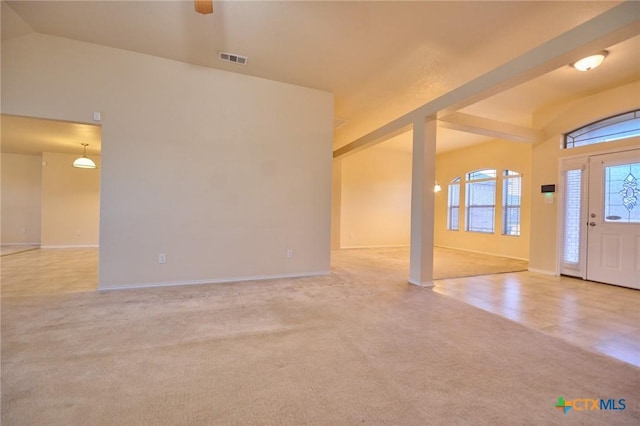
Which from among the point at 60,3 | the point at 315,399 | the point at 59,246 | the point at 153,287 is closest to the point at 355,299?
the point at 315,399

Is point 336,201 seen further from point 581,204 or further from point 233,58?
point 581,204

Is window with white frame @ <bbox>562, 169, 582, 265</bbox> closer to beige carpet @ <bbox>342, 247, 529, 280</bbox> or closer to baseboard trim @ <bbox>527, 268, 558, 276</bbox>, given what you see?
baseboard trim @ <bbox>527, 268, 558, 276</bbox>

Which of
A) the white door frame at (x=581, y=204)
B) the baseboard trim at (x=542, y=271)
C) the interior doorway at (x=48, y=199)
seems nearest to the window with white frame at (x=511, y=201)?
the baseboard trim at (x=542, y=271)

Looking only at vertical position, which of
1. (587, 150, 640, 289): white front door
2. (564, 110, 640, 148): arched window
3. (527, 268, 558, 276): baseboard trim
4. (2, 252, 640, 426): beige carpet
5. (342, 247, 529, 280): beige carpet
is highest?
(564, 110, 640, 148): arched window

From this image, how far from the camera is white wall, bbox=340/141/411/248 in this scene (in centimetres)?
822

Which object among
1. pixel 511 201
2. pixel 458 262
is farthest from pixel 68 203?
pixel 511 201

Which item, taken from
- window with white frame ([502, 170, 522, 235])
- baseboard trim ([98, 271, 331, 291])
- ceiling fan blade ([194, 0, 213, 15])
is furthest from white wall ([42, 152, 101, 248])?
window with white frame ([502, 170, 522, 235])

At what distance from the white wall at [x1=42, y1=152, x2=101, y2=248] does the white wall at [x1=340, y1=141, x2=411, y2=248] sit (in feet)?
23.8

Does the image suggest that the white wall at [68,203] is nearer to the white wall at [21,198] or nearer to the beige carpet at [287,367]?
the white wall at [21,198]

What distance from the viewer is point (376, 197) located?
8.60 metres

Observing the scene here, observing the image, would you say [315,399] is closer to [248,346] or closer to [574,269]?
[248,346]

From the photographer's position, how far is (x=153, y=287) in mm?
3770

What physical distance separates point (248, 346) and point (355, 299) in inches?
62.8

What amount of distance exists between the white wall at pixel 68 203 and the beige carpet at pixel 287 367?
18.7 ft
